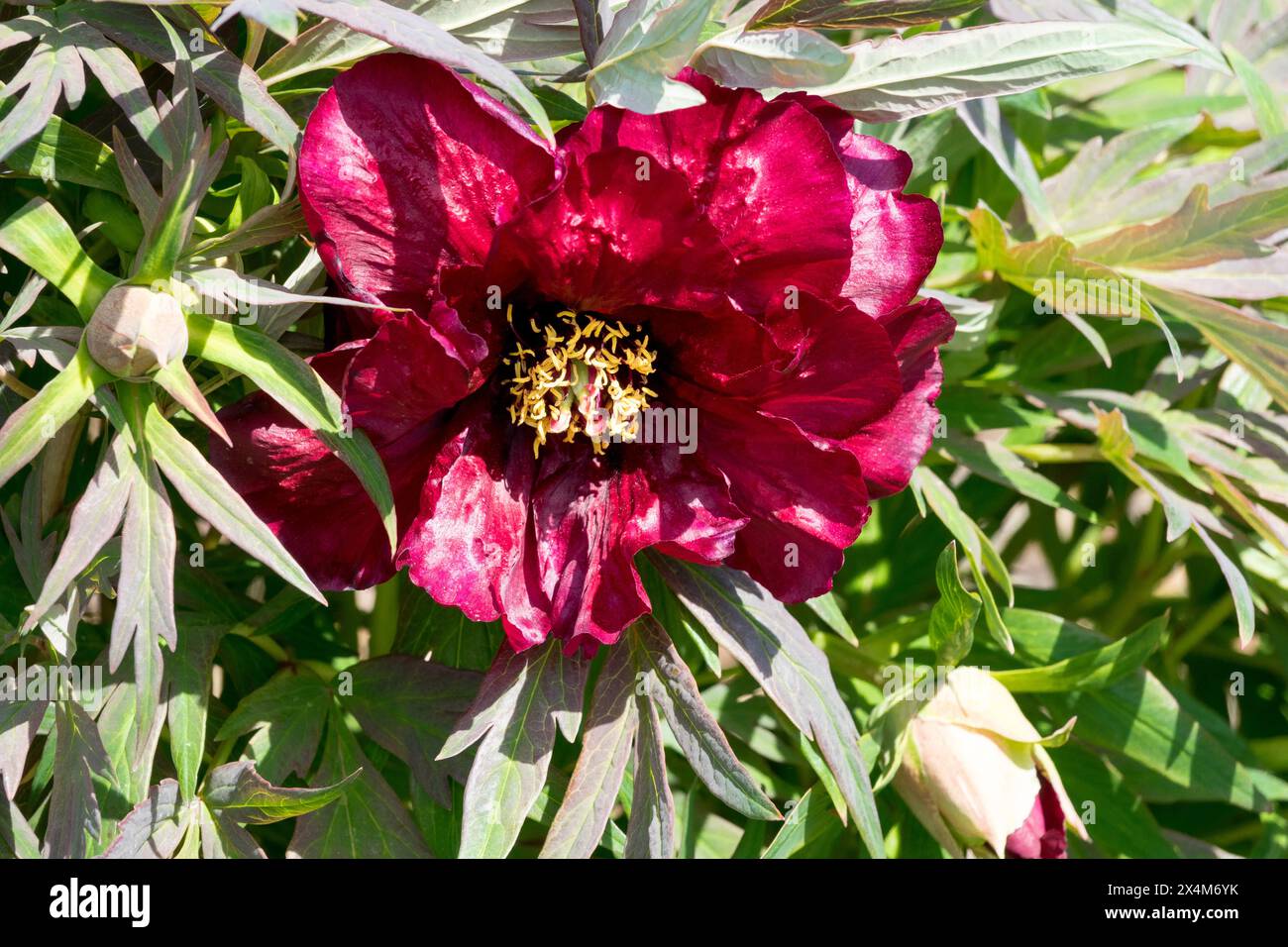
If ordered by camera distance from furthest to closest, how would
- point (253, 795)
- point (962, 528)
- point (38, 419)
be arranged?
1. point (962, 528)
2. point (253, 795)
3. point (38, 419)

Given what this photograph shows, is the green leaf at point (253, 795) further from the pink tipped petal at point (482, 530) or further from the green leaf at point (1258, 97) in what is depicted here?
the green leaf at point (1258, 97)

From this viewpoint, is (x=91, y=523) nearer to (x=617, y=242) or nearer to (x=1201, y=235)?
(x=617, y=242)

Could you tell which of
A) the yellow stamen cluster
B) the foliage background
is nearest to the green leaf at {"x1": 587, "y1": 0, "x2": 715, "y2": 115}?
the foliage background

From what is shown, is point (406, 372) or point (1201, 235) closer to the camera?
point (406, 372)

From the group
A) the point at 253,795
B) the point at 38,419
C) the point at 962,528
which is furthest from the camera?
the point at 962,528

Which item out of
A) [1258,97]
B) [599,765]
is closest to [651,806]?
[599,765]

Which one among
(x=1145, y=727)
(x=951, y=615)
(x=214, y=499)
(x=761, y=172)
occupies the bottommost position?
(x=1145, y=727)

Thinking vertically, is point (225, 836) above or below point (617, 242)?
below
